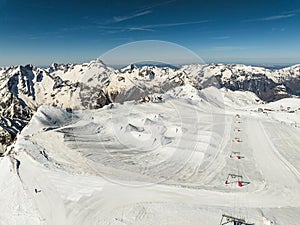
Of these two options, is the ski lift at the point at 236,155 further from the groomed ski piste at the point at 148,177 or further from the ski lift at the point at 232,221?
the ski lift at the point at 232,221

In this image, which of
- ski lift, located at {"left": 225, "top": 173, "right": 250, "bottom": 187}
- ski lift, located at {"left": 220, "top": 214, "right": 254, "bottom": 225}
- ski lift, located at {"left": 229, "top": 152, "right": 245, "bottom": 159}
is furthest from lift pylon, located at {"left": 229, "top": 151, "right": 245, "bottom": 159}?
ski lift, located at {"left": 220, "top": 214, "right": 254, "bottom": 225}

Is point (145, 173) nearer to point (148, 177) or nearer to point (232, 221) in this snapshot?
point (148, 177)

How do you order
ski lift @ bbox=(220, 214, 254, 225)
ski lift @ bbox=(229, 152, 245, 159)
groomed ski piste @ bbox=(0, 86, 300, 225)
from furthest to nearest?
ski lift @ bbox=(229, 152, 245, 159)
groomed ski piste @ bbox=(0, 86, 300, 225)
ski lift @ bbox=(220, 214, 254, 225)

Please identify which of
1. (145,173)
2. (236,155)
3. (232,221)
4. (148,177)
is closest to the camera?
A: (232,221)

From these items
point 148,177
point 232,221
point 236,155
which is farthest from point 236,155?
point 232,221

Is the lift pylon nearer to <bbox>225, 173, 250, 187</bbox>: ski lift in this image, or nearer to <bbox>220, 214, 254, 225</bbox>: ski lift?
<bbox>225, 173, 250, 187</bbox>: ski lift

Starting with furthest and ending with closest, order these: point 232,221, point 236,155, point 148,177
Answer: point 236,155
point 148,177
point 232,221

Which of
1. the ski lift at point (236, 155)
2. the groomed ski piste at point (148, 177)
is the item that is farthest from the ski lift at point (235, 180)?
the ski lift at point (236, 155)

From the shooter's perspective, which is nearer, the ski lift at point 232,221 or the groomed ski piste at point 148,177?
the ski lift at point 232,221

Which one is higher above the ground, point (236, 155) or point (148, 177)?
point (148, 177)
